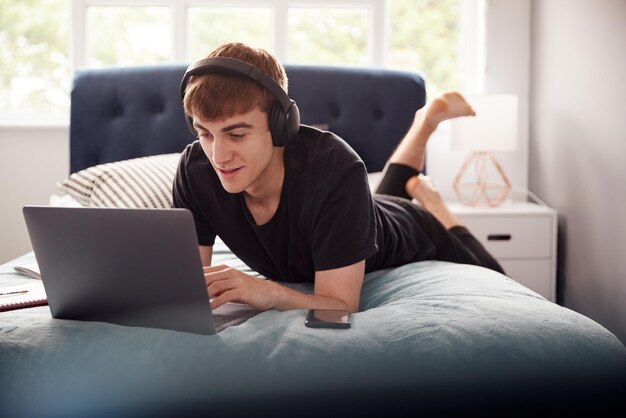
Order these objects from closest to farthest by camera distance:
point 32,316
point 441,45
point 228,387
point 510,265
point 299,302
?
1. point 228,387
2. point 32,316
3. point 299,302
4. point 510,265
5. point 441,45

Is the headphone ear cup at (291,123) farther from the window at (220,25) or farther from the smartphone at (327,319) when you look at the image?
the window at (220,25)

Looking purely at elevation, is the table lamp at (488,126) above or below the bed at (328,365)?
above

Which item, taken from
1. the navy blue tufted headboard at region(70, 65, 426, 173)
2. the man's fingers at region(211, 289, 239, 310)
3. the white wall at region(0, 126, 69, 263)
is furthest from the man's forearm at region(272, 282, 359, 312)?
the white wall at region(0, 126, 69, 263)

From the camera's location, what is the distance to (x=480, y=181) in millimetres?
3441

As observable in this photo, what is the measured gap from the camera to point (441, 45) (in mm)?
3684

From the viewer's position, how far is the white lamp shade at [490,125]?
3.01m

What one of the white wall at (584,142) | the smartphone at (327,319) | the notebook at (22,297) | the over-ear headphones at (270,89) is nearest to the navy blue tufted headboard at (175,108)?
the white wall at (584,142)

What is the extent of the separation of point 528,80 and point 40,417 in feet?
10.0

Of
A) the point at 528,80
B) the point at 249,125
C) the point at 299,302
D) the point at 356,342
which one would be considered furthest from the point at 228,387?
the point at 528,80

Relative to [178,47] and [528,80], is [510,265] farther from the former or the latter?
[178,47]

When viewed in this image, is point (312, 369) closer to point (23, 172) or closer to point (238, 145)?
point (238, 145)

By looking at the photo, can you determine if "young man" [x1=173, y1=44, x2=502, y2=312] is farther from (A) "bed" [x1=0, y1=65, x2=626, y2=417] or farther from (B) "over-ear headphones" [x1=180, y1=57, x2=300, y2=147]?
(A) "bed" [x1=0, y1=65, x2=626, y2=417]

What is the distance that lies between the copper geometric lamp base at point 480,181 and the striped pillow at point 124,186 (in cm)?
158

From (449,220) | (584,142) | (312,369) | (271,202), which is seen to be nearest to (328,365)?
(312,369)
